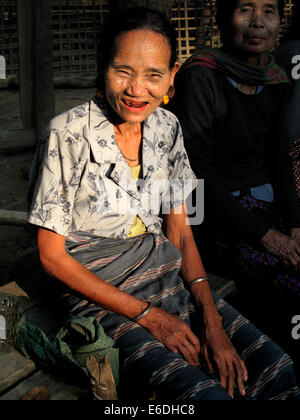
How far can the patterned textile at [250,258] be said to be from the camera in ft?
8.34

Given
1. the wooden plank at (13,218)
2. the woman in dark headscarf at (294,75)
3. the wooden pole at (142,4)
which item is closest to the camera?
the woman in dark headscarf at (294,75)

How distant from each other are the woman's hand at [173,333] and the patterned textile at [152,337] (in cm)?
4

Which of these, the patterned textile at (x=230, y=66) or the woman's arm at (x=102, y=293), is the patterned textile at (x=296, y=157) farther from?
the woman's arm at (x=102, y=293)

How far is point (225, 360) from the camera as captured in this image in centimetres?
180

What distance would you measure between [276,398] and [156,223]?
2.79 feet

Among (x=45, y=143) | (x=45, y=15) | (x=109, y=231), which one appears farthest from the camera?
(x=45, y=15)

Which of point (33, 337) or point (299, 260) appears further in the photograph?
point (299, 260)

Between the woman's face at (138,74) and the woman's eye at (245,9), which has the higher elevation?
the woman's eye at (245,9)

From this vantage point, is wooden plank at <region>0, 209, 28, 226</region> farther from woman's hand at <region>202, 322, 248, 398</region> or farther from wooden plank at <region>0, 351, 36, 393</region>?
woman's hand at <region>202, 322, 248, 398</region>

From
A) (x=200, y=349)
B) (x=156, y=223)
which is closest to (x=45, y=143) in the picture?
(x=156, y=223)

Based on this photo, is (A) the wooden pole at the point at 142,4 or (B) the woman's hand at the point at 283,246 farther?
(A) the wooden pole at the point at 142,4

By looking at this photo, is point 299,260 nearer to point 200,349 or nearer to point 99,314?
point 200,349

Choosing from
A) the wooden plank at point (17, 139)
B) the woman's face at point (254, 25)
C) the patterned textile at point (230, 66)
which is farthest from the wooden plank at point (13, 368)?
the wooden plank at point (17, 139)

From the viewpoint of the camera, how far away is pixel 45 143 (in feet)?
5.97
